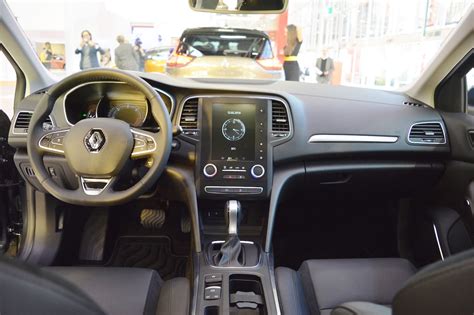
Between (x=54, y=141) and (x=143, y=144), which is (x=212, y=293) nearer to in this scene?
(x=143, y=144)

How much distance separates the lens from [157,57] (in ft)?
23.4

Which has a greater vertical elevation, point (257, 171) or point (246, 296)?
point (257, 171)

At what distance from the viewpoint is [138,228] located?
2332mm

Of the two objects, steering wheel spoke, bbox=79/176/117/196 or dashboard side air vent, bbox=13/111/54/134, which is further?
dashboard side air vent, bbox=13/111/54/134

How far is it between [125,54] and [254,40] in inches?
69.2

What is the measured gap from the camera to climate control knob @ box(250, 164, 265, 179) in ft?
5.83

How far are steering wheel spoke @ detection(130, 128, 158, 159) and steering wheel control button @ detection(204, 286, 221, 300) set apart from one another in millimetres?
505

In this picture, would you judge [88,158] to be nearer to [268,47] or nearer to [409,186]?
[409,186]

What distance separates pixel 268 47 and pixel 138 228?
12.3 feet

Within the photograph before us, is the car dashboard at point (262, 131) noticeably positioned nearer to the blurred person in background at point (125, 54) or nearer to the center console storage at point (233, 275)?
the center console storage at point (233, 275)

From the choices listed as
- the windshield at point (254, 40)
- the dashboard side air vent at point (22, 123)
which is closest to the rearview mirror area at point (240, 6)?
the dashboard side air vent at point (22, 123)

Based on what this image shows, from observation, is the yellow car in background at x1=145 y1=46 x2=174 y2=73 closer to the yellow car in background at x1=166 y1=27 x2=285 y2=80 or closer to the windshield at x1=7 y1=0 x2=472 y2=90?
the windshield at x1=7 y1=0 x2=472 y2=90

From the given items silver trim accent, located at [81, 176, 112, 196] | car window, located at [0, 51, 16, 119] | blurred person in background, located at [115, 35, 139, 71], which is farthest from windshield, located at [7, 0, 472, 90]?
silver trim accent, located at [81, 176, 112, 196]

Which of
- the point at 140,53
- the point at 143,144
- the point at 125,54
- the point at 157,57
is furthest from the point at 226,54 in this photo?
the point at 143,144
